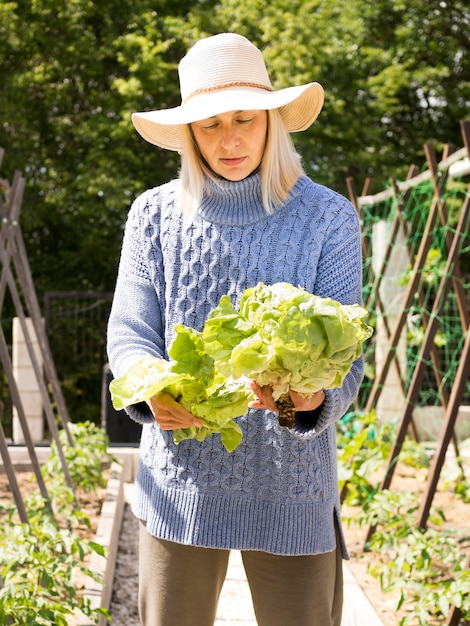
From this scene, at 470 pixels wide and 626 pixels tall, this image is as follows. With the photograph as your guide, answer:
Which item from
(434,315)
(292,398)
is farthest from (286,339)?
(434,315)

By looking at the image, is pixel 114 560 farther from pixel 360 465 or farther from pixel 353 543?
pixel 360 465

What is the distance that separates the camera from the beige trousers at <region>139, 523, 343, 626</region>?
1.75 metres

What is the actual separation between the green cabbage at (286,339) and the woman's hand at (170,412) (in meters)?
0.16

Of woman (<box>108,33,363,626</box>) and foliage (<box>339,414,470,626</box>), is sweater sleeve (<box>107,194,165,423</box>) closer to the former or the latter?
woman (<box>108,33,363,626</box>)

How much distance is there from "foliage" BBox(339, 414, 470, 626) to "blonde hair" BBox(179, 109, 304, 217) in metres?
1.78

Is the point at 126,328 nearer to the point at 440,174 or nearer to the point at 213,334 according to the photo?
the point at 213,334

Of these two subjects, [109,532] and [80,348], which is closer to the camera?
[109,532]

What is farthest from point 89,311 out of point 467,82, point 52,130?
point 467,82

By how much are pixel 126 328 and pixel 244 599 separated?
231 cm

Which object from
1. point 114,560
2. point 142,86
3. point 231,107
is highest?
point 231,107

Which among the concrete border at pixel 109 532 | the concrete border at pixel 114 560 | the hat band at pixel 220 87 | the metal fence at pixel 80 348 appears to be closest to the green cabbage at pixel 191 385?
the hat band at pixel 220 87

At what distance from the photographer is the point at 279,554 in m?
1.77

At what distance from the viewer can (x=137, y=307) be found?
1.83 metres

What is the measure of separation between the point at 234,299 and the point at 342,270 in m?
0.24
